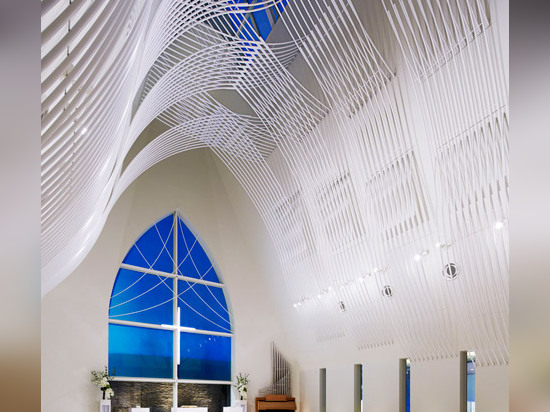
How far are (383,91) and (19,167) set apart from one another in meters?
10.8

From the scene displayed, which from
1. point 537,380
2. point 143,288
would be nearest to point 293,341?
point 143,288

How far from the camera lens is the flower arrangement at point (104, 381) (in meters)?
14.8

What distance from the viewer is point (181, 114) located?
15180 millimetres

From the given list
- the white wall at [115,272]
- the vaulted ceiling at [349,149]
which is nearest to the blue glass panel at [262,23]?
the vaulted ceiling at [349,149]

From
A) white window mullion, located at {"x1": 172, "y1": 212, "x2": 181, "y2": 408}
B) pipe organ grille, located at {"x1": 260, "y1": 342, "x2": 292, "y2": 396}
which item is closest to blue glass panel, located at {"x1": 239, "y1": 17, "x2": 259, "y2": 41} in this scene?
white window mullion, located at {"x1": 172, "y1": 212, "x2": 181, "y2": 408}

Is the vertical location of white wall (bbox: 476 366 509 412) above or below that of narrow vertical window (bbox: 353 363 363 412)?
above

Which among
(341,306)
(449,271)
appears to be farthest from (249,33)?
(341,306)

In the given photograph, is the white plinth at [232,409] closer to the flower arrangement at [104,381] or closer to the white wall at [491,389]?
the flower arrangement at [104,381]

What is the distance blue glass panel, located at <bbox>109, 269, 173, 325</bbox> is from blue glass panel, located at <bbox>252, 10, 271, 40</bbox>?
24.2 feet

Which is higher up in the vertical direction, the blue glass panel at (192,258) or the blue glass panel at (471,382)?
the blue glass panel at (192,258)

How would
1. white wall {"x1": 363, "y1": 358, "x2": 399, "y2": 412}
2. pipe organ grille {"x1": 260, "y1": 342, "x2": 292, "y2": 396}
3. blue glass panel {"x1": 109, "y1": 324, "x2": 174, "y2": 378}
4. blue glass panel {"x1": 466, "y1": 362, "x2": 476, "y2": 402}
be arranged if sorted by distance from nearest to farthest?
blue glass panel {"x1": 466, "y1": 362, "x2": 476, "y2": 402} < white wall {"x1": 363, "y1": 358, "x2": 399, "y2": 412} < blue glass panel {"x1": 109, "y1": 324, "x2": 174, "y2": 378} < pipe organ grille {"x1": 260, "y1": 342, "x2": 292, "y2": 396}

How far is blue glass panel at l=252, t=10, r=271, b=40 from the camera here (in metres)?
14.8

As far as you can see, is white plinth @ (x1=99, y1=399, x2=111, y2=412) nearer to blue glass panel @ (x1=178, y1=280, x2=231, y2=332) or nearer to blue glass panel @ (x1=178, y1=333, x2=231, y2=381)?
blue glass panel @ (x1=178, y1=333, x2=231, y2=381)

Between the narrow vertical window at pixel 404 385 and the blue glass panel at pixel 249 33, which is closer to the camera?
the blue glass panel at pixel 249 33
